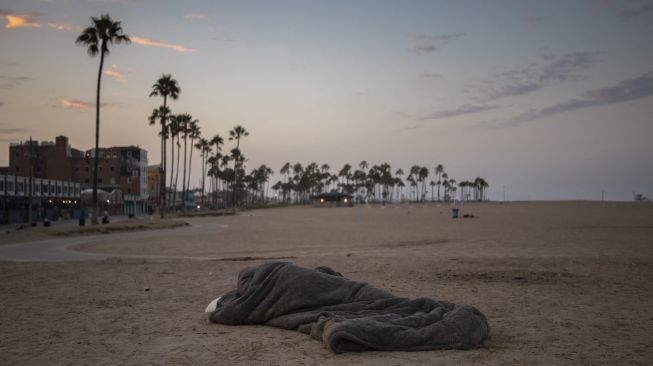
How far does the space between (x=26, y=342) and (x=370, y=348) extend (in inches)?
183

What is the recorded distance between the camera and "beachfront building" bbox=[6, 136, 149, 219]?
115 metres

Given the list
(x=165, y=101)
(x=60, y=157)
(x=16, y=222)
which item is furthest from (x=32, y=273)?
(x=60, y=157)

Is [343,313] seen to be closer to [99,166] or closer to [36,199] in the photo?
[36,199]

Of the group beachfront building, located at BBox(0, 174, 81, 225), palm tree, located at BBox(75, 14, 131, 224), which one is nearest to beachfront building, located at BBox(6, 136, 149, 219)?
beachfront building, located at BBox(0, 174, 81, 225)

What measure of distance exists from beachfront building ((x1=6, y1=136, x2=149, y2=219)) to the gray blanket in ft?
345

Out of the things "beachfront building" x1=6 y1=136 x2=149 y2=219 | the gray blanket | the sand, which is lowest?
the sand

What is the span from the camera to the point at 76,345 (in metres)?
6.96

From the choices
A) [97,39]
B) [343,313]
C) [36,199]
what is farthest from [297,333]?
[36,199]

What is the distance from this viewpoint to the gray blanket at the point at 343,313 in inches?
258

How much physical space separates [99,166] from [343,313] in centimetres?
12825

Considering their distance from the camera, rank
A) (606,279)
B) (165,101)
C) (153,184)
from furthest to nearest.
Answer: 1. (153,184)
2. (165,101)
3. (606,279)

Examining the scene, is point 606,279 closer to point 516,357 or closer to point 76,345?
point 516,357

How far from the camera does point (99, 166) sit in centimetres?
12362

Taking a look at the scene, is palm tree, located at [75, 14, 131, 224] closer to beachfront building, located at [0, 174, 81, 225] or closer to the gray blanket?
beachfront building, located at [0, 174, 81, 225]
